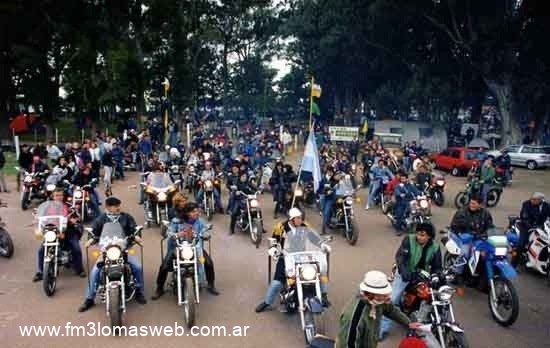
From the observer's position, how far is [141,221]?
40.9 feet

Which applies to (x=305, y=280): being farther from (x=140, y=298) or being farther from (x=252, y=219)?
(x=252, y=219)

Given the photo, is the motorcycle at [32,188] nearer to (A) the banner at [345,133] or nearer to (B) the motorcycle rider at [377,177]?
(B) the motorcycle rider at [377,177]

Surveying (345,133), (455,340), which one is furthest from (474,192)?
(345,133)

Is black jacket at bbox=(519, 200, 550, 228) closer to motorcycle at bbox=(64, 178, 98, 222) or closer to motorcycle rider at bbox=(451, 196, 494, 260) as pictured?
motorcycle rider at bbox=(451, 196, 494, 260)

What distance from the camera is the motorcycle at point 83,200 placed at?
11445 millimetres

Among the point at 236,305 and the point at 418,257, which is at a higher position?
the point at 418,257

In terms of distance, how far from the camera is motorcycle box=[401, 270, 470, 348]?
520 centimetres

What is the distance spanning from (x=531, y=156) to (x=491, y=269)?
2292 centimetres

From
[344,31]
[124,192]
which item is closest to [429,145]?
[344,31]

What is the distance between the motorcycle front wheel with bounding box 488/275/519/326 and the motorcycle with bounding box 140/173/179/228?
7.09 m

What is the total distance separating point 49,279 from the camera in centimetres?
729

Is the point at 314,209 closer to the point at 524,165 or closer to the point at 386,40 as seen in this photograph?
the point at 524,165

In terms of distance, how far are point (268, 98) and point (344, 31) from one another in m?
21.8

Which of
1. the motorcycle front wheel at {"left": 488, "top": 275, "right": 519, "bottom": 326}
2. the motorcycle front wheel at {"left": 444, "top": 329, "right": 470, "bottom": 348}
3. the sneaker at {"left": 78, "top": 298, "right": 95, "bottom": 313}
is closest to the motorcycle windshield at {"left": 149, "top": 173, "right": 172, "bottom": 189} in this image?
the sneaker at {"left": 78, "top": 298, "right": 95, "bottom": 313}
